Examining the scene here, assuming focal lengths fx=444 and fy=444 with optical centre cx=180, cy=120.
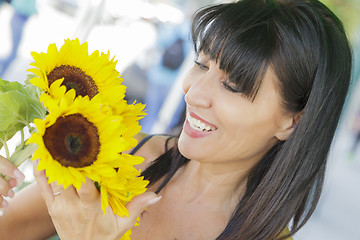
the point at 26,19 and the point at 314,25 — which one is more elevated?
the point at 314,25

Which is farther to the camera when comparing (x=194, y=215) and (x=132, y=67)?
(x=132, y=67)

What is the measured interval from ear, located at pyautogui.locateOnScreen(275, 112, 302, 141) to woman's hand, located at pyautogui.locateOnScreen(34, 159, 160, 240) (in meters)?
0.56

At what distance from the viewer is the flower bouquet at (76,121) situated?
0.65m

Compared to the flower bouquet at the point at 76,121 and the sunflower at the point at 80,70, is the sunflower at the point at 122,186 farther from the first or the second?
the sunflower at the point at 80,70

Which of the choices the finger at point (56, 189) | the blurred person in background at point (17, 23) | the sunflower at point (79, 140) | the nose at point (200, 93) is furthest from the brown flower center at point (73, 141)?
the blurred person in background at point (17, 23)

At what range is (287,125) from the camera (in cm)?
124

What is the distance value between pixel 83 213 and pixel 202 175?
0.62 m

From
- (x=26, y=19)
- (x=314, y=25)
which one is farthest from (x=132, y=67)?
(x=314, y=25)

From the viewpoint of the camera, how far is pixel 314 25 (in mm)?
1140

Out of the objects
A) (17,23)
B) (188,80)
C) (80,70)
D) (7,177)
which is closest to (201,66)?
(188,80)

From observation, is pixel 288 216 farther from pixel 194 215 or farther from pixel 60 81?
pixel 60 81

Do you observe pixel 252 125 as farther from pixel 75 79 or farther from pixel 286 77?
pixel 75 79

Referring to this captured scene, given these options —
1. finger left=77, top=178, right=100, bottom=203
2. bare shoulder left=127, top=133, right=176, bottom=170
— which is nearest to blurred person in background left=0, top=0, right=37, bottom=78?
bare shoulder left=127, top=133, right=176, bottom=170

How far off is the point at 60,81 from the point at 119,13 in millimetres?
3497
